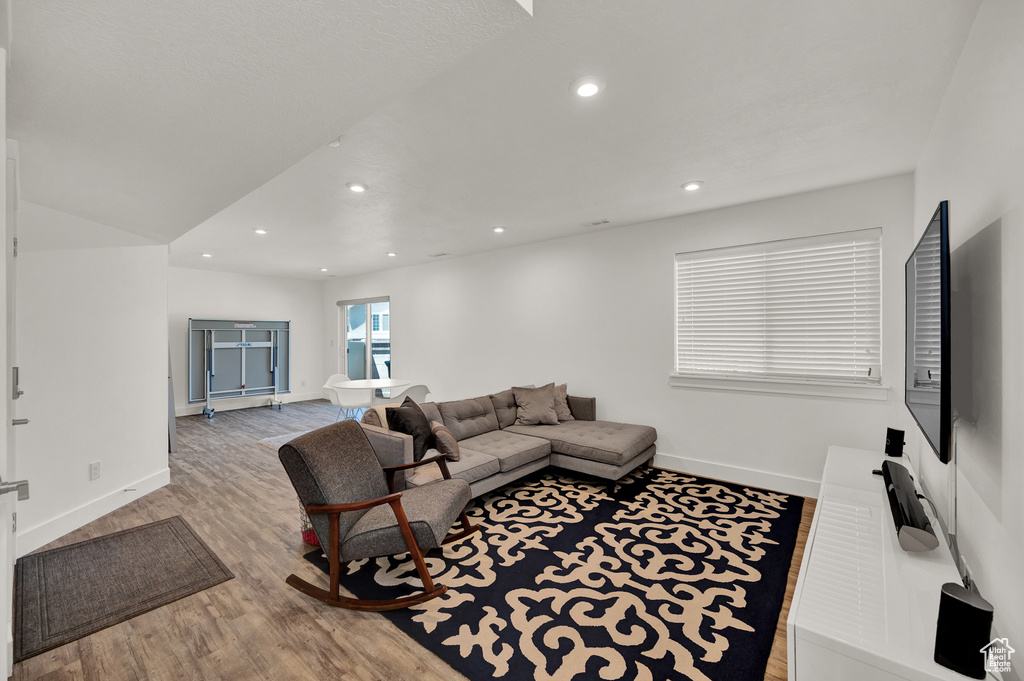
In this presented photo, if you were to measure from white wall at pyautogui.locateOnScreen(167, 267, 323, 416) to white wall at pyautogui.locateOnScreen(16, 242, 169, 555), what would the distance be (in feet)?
11.6

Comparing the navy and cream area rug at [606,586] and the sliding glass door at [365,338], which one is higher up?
the sliding glass door at [365,338]

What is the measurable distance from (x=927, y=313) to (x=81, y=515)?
5.39 m

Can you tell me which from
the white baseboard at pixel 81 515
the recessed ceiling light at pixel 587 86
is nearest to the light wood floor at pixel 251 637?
the white baseboard at pixel 81 515

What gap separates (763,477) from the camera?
384 cm

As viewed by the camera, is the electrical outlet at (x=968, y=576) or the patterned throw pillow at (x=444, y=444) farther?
the patterned throw pillow at (x=444, y=444)

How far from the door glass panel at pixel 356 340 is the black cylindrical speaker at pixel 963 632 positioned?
8579 mm

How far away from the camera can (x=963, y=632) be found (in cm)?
109

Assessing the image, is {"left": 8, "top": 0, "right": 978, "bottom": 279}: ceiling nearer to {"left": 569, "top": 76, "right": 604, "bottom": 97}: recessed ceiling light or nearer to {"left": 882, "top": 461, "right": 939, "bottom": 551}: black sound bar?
{"left": 569, "top": 76, "right": 604, "bottom": 97}: recessed ceiling light

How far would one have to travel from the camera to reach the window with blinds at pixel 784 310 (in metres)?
3.41

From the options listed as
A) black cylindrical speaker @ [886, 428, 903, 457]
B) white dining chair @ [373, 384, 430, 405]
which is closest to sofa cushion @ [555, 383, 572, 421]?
white dining chair @ [373, 384, 430, 405]

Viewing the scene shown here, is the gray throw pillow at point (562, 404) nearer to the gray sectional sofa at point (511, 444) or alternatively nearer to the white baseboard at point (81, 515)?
the gray sectional sofa at point (511, 444)

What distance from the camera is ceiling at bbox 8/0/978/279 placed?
1.32m

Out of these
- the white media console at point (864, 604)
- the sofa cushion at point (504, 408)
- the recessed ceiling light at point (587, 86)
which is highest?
the recessed ceiling light at point (587, 86)

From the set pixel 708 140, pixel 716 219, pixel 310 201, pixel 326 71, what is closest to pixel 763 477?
pixel 716 219
